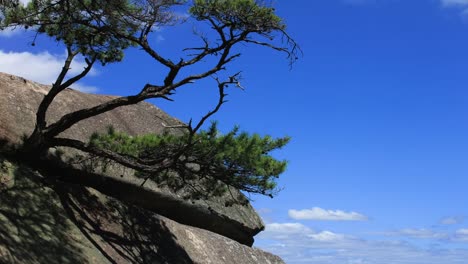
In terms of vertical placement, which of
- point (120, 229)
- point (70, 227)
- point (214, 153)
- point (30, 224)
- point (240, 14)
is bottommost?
point (30, 224)

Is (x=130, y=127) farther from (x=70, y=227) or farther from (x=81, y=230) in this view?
(x=70, y=227)

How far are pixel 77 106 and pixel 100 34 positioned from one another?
2961 mm

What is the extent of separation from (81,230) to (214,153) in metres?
3.26

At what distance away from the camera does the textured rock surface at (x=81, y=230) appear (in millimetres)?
11116

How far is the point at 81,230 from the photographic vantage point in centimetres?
1270

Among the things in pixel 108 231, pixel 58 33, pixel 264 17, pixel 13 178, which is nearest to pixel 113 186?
pixel 108 231

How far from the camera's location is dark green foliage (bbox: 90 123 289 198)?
12.9 m

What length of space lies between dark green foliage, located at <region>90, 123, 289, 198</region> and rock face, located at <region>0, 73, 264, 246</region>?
93cm

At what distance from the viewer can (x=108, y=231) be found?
13555mm

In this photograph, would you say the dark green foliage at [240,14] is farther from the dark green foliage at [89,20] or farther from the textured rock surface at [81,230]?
the textured rock surface at [81,230]

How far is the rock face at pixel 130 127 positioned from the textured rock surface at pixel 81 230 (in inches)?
19.5

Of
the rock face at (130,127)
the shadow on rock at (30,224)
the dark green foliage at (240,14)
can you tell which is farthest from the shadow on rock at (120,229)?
the dark green foliage at (240,14)

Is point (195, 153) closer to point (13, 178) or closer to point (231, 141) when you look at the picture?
point (231, 141)

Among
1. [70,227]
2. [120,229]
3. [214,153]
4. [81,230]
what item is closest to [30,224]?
[70,227]
